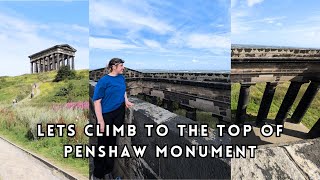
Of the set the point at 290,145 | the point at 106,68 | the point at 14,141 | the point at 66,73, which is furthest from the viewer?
the point at 66,73

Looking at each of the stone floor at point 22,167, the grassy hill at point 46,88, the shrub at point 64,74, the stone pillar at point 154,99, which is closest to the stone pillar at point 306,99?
the stone pillar at point 154,99

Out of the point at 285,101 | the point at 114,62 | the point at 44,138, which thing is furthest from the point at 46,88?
the point at 285,101

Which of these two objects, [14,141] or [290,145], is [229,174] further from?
[14,141]

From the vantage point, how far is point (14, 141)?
314 inches

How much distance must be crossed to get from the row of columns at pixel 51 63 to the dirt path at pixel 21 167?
2.29 metres

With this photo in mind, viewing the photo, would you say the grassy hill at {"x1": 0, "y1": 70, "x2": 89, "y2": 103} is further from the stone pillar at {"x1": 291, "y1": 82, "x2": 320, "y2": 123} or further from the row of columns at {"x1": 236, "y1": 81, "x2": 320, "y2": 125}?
the stone pillar at {"x1": 291, "y1": 82, "x2": 320, "y2": 123}

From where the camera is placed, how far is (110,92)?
12.4ft

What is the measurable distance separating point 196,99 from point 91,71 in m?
10.7

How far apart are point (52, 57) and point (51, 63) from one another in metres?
0.87

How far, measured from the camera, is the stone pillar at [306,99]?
74.0ft

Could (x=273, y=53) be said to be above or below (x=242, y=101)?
above

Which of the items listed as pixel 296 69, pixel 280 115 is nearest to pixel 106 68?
pixel 296 69

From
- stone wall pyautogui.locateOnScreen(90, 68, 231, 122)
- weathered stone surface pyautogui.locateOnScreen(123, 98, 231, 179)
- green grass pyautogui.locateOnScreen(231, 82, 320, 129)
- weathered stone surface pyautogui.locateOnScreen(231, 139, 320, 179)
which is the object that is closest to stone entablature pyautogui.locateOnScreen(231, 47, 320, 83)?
stone wall pyautogui.locateOnScreen(90, 68, 231, 122)

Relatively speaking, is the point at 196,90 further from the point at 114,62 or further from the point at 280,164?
the point at 280,164
